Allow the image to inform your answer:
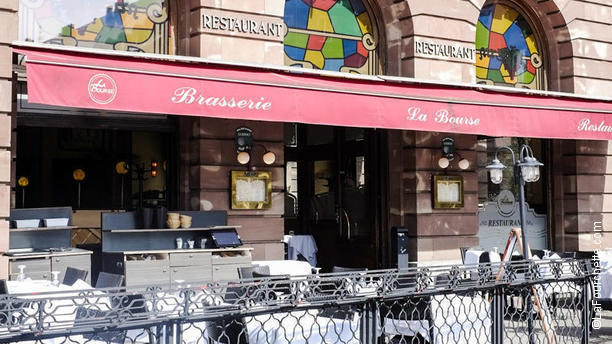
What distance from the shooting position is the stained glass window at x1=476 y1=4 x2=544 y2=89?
1345 centimetres

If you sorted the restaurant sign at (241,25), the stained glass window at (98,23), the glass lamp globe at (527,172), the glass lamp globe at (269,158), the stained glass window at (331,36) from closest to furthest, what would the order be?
the glass lamp globe at (527,172)
the stained glass window at (98,23)
the restaurant sign at (241,25)
the glass lamp globe at (269,158)
the stained glass window at (331,36)

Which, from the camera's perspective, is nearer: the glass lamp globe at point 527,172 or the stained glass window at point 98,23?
the glass lamp globe at point 527,172

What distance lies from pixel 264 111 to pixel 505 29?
6.48 metres

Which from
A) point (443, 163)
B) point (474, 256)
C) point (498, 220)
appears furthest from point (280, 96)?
point (498, 220)

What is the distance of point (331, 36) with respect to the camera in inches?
467

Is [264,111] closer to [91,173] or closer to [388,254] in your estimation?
[388,254]

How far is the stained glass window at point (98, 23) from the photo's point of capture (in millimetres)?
9375

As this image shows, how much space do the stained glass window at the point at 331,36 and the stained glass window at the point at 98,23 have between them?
6.49 ft

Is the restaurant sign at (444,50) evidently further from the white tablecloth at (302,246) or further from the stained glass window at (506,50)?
the white tablecloth at (302,246)

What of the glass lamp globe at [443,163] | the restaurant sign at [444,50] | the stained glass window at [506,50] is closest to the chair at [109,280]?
the glass lamp globe at [443,163]

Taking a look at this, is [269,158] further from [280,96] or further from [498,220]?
[498,220]

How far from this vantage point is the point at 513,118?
1110 centimetres

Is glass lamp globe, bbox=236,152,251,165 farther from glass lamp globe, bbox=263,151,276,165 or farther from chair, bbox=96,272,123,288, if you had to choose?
chair, bbox=96,272,123,288

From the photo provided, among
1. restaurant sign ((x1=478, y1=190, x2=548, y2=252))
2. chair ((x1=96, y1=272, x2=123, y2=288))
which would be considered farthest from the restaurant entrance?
chair ((x1=96, y1=272, x2=123, y2=288))
